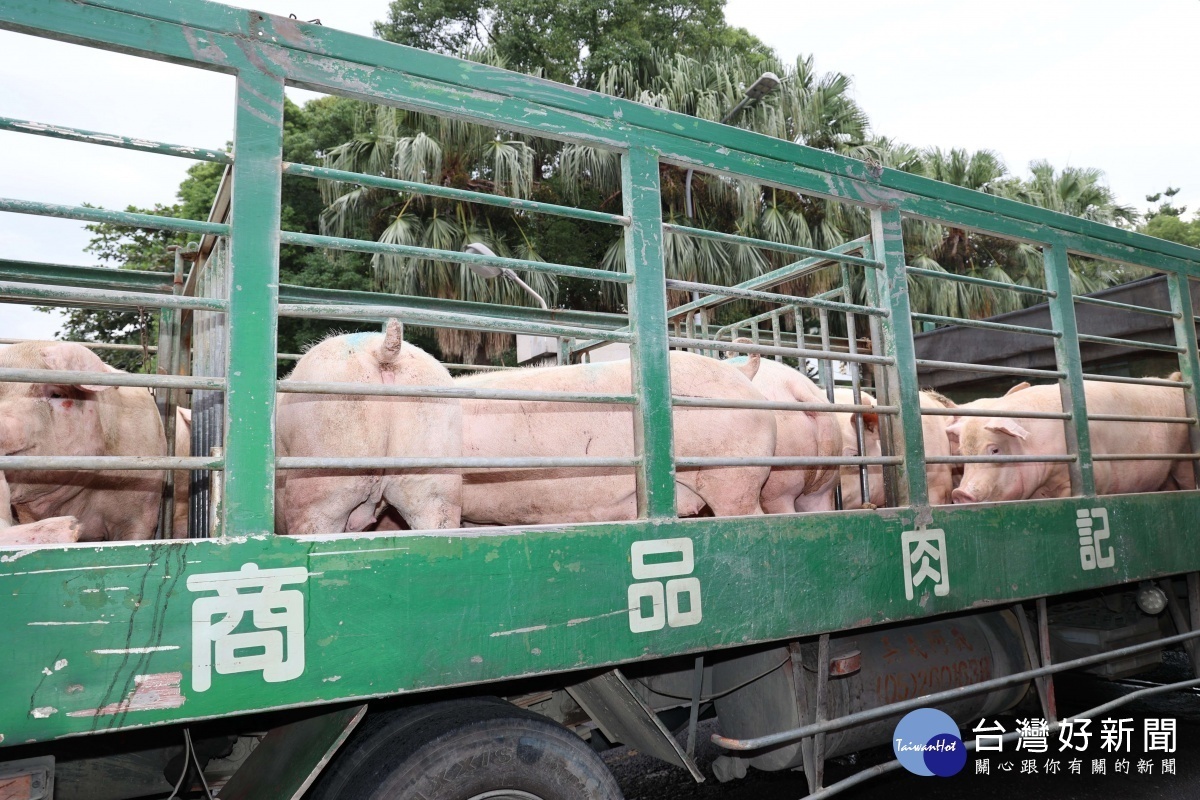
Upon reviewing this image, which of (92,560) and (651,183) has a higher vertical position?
(651,183)

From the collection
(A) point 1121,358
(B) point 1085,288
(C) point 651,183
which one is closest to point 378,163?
(A) point 1121,358

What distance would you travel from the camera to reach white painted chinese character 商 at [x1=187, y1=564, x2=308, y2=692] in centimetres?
190

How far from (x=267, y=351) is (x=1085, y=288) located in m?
23.6

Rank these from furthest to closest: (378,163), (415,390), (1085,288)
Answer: (1085,288)
(378,163)
(415,390)

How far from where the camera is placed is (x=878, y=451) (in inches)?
204

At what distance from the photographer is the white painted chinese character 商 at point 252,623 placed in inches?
75.0

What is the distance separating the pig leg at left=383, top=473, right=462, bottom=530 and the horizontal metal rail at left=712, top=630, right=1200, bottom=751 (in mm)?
1247

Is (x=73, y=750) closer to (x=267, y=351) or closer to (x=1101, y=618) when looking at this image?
(x=267, y=351)

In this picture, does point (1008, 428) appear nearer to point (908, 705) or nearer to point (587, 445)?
point (908, 705)

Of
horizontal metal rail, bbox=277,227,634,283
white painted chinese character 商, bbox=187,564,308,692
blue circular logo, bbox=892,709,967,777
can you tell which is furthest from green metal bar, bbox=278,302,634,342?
blue circular logo, bbox=892,709,967,777

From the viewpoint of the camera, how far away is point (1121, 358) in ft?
20.2

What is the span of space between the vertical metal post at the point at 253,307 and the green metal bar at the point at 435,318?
9 centimetres

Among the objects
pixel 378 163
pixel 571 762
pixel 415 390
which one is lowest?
pixel 571 762

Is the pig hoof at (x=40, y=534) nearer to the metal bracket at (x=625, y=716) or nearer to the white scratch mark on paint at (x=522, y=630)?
the white scratch mark on paint at (x=522, y=630)
